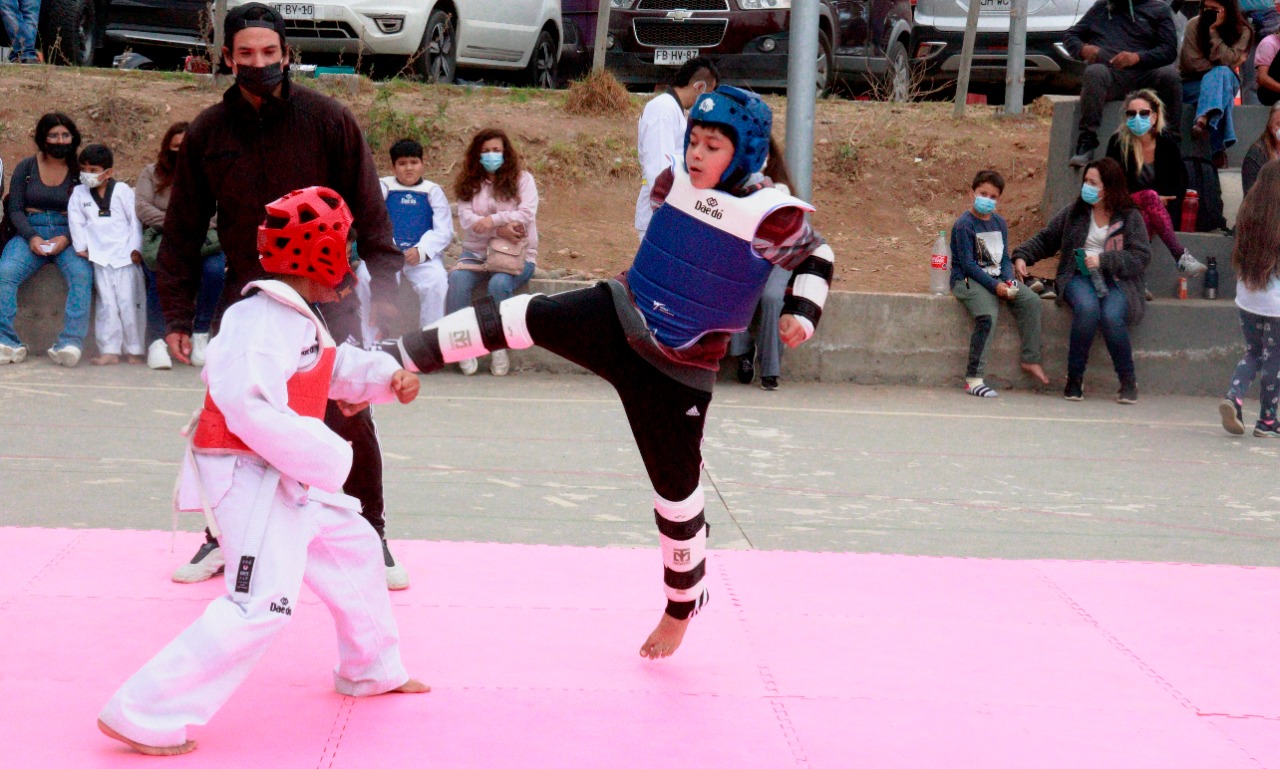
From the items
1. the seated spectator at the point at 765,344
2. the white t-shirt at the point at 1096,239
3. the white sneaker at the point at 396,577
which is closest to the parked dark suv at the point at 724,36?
the seated spectator at the point at 765,344

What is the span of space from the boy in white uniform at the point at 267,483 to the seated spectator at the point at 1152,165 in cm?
753

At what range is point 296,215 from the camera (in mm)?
3473

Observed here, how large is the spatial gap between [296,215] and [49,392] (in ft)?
17.8

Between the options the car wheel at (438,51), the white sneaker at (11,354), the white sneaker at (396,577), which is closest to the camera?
the white sneaker at (396,577)

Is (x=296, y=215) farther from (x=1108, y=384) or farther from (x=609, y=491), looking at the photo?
(x=1108, y=384)

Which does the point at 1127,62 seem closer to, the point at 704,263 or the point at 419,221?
the point at 419,221

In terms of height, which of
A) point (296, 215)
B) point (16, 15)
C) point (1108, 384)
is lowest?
point (1108, 384)

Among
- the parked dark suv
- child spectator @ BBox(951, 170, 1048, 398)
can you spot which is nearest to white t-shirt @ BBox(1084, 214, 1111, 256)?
child spectator @ BBox(951, 170, 1048, 398)

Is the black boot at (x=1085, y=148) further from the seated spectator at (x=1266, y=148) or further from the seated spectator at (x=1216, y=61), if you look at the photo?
the seated spectator at (x=1266, y=148)

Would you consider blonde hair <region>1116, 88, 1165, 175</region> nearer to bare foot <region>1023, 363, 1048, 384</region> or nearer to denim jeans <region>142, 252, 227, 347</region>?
bare foot <region>1023, 363, 1048, 384</region>

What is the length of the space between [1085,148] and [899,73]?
3.53 meters

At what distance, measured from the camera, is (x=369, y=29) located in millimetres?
12141

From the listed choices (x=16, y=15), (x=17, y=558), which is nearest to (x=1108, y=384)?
(x=17, y=558)

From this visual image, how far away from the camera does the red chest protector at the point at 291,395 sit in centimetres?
345
